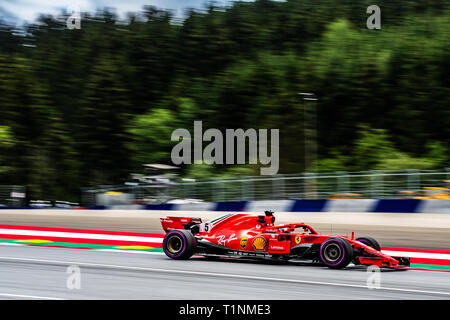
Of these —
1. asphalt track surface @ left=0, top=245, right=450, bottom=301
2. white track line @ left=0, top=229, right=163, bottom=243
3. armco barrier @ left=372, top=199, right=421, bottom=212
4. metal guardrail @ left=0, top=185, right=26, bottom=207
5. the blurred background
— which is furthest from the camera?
the blurred background

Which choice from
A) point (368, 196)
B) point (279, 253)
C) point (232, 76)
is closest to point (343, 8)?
point (232, 76)

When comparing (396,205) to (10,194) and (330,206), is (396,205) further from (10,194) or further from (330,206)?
(10,194)

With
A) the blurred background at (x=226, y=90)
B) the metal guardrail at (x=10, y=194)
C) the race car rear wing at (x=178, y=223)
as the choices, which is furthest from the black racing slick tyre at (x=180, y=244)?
the blurred background at (x=226, y=90)

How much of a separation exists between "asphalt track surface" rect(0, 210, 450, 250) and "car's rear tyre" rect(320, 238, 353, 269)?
3084 mm

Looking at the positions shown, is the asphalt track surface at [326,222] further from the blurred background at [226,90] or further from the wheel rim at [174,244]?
the blurred background at [226,90]

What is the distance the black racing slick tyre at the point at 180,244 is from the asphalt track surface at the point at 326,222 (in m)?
3.64

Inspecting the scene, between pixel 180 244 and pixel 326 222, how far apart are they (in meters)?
3.96

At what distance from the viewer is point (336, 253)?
10.3m

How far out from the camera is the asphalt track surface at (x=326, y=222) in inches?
496

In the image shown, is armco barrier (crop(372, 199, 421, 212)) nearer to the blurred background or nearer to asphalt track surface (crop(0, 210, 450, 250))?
asphalt track surface (crop(0, 210, 450, 250))

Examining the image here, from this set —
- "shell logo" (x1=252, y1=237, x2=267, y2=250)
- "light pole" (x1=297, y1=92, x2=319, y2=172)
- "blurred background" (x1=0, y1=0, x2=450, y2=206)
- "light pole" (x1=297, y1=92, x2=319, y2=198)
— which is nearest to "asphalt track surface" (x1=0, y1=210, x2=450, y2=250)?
"shell logo" (x1=252, y1=237, x2=267, y2=250)

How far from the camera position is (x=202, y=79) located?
212 ft

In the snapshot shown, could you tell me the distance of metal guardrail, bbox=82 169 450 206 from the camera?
15.3 meters

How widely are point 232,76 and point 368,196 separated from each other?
45.9m
